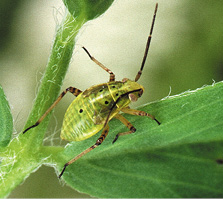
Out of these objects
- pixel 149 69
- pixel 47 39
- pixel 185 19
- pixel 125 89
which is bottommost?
pixel 149 69

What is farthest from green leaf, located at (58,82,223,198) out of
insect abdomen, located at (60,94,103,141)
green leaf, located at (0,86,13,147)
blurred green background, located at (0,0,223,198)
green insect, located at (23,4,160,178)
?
blurred green background, located at (0,0,223,198)

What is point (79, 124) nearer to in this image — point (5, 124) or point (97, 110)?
point (97, 110)

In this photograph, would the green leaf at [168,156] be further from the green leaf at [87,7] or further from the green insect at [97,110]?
the green leaf at [87,7]

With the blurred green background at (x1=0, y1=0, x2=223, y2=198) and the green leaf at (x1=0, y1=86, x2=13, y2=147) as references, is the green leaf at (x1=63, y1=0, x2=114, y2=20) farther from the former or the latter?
the blurred green background at (x1=0, y1=0, x2=223, y2=198)

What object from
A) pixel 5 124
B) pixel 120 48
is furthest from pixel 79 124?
pixel 120 48

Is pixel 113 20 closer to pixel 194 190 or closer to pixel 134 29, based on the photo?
pixel 134 29

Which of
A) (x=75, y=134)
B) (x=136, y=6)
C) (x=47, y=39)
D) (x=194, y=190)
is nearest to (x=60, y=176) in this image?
(x=75, y=134)
